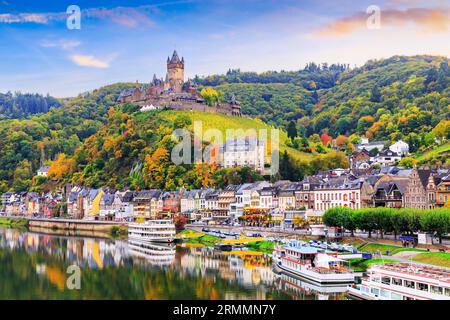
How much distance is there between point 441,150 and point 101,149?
153 ft

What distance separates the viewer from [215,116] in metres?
96.2

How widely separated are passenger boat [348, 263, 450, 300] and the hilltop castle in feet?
240

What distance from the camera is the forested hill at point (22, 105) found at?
147125mm

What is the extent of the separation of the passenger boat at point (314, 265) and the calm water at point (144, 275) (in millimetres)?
665

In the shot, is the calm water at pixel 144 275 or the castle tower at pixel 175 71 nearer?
the calm water at pixel 144 275

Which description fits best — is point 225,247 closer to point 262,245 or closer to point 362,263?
point 262,245

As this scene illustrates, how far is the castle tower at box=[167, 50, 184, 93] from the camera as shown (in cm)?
10535

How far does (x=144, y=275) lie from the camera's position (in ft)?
109

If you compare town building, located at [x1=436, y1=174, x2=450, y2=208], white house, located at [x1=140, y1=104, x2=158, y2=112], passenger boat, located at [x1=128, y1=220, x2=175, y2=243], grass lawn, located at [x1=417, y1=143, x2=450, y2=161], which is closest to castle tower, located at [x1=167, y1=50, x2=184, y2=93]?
white house, located at [x1=140, y1=104, x2=158, y2=112]

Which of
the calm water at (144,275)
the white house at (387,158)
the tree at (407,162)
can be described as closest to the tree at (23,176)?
the calm water at (144,275)

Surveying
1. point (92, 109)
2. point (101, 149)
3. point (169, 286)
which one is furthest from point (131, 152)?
point (169, 286)

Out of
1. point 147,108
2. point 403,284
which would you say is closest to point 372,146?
point 147,108

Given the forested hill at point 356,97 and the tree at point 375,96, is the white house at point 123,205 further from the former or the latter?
the tree at point 375,96

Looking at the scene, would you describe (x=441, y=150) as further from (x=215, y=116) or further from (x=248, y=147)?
(x=215, y=116)
